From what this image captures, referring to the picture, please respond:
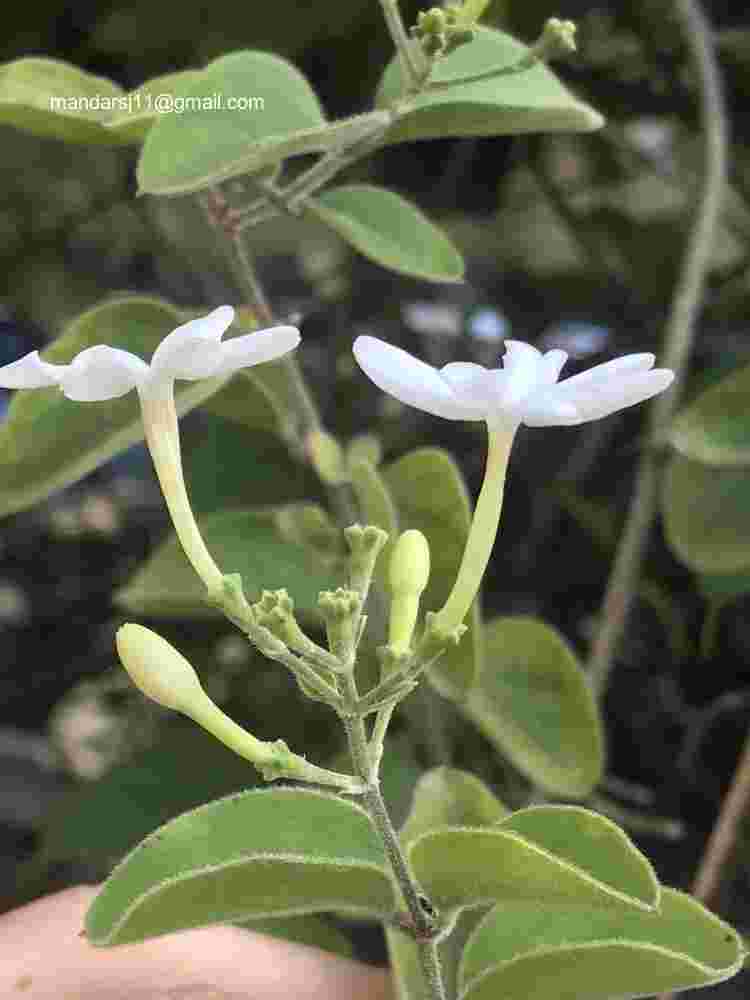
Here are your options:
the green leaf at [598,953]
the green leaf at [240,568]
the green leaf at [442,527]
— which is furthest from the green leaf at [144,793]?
the green leaf at [598,953]

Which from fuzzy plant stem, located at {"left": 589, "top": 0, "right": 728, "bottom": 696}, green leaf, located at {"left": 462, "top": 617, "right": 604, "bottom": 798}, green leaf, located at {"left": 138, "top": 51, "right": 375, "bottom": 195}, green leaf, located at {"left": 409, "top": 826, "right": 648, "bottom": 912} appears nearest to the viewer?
green leaf, located at {"left": 409, "top": 826, "right": 648, "bottom": 912}

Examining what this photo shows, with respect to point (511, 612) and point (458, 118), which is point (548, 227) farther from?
point (458, 118)

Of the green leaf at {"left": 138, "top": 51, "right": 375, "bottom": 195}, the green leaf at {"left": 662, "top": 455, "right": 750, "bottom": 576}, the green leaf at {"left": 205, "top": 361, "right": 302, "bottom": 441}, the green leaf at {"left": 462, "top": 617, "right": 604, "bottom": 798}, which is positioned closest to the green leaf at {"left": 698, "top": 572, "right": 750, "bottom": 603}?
the green leaf at {"left": 662, "top": 455, "right": 750, "bottom": 576}

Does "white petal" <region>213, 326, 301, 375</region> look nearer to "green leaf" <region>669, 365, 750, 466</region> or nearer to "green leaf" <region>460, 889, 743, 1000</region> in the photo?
"green leaf" <region>460, 889, 743, 1000</region>

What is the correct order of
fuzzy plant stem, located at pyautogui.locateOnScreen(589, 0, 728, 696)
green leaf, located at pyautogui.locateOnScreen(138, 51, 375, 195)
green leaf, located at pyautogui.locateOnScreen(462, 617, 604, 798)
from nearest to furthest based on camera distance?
green leaf, located at pyautogui.locateOnScreen(138, 51, 375, 195) < green leaf, located at pyautogui.locateOnScreen(462, 617, 604, 798) < fuzzy plant stem, located at pyautogui.locateOnScreen(589, 0, 728, 696)

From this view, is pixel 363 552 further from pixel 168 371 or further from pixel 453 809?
pixel 453 809

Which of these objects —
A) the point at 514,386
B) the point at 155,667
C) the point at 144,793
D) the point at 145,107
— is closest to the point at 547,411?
the point at 514,386
